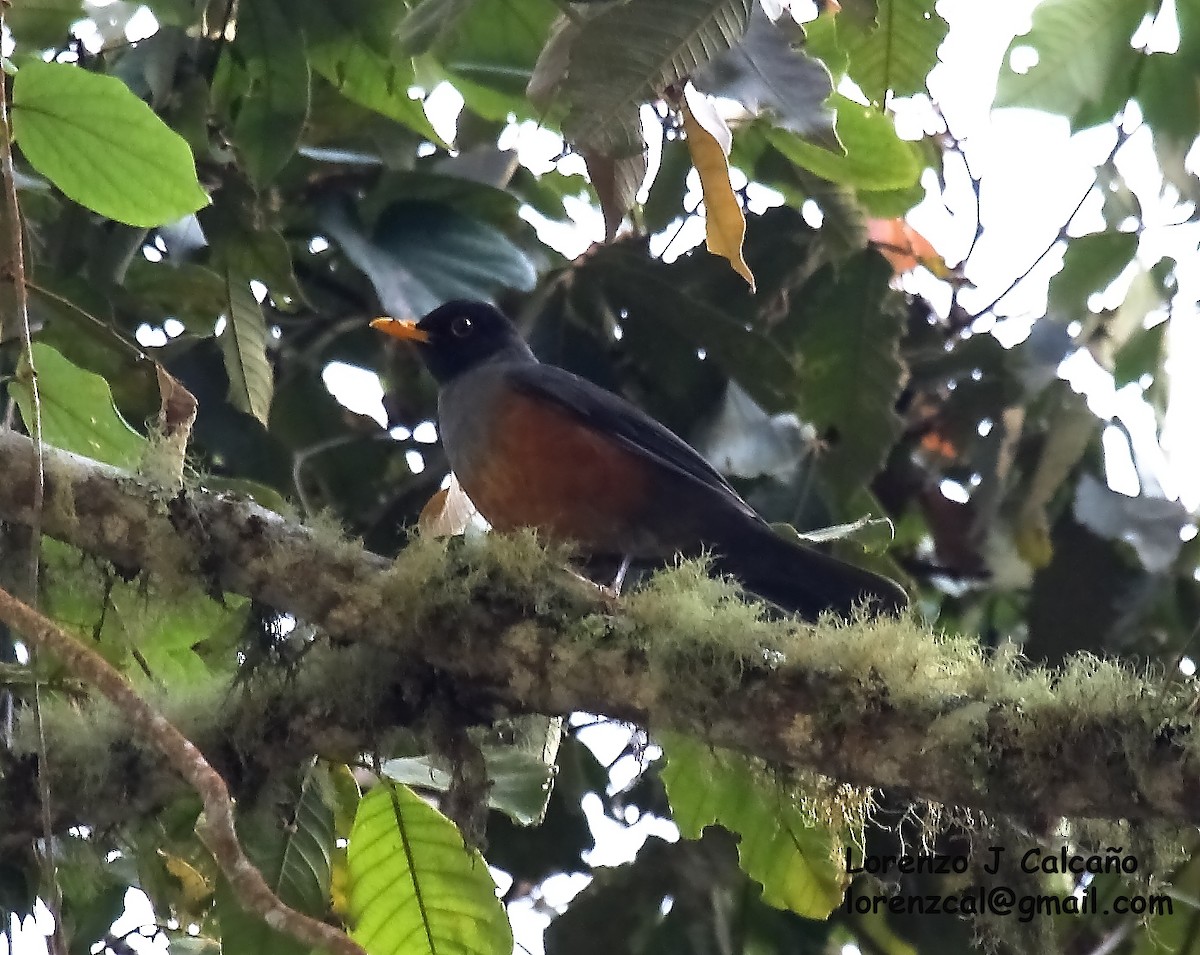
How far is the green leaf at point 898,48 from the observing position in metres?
2.66

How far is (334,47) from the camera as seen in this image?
3260 mm

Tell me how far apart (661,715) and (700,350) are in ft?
5.81

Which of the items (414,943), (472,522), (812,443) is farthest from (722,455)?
(414,943)

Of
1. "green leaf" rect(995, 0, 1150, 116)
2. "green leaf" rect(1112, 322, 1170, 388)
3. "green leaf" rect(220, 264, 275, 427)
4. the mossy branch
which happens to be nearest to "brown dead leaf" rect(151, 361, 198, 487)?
the mossy branch

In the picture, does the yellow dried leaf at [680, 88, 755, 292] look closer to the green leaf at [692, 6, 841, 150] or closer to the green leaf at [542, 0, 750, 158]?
the green leaf at [692, 6, 841, 150]

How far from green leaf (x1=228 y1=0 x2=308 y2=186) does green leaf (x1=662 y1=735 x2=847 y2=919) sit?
5.38ft

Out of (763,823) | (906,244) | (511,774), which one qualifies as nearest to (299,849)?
(511,774)

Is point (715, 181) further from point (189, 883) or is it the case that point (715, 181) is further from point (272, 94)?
point (189, 883)

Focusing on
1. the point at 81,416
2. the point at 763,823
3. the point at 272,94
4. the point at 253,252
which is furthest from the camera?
the point at 253,252

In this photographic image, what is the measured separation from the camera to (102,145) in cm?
224

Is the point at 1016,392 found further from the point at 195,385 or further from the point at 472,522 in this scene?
the point at 195,385

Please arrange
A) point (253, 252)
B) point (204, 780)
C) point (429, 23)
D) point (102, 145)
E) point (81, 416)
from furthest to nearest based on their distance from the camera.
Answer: point (253, 252)
point (81, 416)
point (429, 23)
point (102, 145)
point (204, 780)

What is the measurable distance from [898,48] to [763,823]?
1609 mm

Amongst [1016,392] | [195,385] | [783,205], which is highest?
[783,205]
